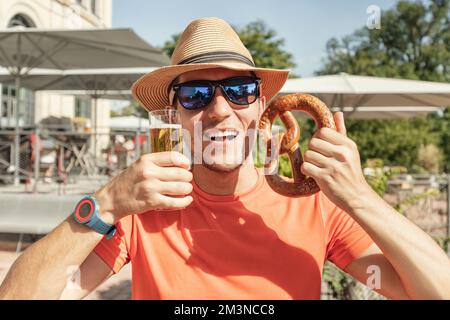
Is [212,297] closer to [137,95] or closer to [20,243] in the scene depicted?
[137,95]

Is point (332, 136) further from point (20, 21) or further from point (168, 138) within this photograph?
point (20, 21)

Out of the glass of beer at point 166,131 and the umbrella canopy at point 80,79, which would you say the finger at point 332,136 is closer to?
the glass of beer at point 166,131

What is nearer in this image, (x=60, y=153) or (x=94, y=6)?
(x=60, y=153)

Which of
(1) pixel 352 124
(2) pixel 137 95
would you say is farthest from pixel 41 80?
Answer: (1) pixel 352 124

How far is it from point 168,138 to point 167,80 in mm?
444

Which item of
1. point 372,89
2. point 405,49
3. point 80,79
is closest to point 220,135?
point 372,89

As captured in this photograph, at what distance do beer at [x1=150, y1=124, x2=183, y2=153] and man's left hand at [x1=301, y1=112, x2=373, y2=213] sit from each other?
508 millimetres

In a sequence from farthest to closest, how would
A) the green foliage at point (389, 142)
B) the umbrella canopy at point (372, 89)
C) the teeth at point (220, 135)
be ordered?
the green foliage at point (389, 142)
the umbrella canopy at point (372, 89)
the teeth at point (220, 135)

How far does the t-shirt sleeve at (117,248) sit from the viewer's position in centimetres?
162

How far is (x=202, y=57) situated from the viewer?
67.9 inches

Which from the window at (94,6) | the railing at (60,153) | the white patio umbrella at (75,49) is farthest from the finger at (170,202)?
the window at (94,6)

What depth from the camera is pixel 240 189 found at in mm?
1811

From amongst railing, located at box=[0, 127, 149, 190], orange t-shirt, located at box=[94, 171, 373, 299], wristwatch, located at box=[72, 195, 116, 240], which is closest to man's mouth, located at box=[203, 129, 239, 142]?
orange t-shirt, located at box=[94, 171, 373, 299]

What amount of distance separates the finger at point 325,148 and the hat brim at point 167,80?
48cm
